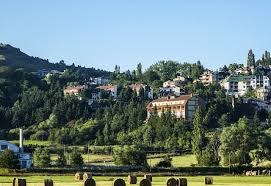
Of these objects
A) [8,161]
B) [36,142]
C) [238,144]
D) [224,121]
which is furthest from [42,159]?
[224,121]

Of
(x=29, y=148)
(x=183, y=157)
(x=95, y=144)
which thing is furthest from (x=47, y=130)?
(x=183, y=157)

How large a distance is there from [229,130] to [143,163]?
22.6 m

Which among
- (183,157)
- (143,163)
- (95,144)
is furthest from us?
(95,144)

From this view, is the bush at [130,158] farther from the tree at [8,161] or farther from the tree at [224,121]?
the tree at [224,121]

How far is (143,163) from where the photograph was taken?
117 m

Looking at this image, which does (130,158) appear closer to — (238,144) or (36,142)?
(238,144)

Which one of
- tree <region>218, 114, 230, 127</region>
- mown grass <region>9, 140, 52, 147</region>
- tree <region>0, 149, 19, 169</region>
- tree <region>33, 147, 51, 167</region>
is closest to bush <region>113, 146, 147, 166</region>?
tree <region>33, 147, 51, 167</region>

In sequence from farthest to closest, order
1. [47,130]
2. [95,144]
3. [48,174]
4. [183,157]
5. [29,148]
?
1. [47,130]
2. [95,144]
3. [29,148]
4. [183,157]
5. [48,174]

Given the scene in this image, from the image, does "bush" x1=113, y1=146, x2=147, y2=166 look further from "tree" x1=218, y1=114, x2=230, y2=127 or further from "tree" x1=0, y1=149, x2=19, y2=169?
"tree" x1=218, y1=114, x2=230, y2=127

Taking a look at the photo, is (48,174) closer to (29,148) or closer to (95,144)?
(29,148)

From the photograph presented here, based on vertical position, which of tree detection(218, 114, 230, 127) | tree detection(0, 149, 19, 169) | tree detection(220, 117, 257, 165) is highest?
tree detection(218, 114, 230, 127)

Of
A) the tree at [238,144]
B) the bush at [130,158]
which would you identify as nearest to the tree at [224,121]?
the tree at [238,144]

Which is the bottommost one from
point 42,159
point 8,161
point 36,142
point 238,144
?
point 8,161

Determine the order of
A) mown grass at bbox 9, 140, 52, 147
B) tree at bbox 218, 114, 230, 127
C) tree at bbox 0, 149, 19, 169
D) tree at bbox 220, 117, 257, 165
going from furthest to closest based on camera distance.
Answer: tree at bbox 218, 114, 230, 127, mown grass at bbox 9, 140, 52, 147, tree at bbox 220, 117, 257, 165, tree at bbox 0, 149, 19, 169
